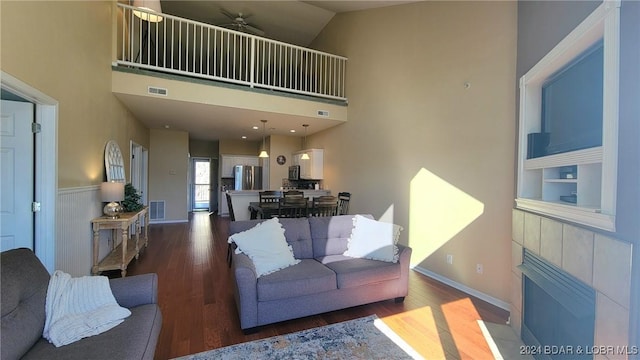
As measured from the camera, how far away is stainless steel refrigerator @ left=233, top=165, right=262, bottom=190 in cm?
862

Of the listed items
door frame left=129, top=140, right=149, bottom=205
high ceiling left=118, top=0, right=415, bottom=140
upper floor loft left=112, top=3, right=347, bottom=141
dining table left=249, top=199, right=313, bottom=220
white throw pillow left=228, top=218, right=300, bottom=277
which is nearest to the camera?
white throw pillow left=228, top=218, right=300, bottom=277

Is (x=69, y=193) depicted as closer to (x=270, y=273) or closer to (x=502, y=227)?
(x=270, y=273)

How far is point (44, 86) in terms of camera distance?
91.7 inches

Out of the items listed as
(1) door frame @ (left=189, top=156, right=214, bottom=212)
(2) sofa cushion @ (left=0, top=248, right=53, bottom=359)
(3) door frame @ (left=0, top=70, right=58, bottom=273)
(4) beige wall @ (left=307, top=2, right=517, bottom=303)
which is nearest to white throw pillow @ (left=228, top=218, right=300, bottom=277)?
(2) sofa cushion @ (left=0, top=248, right=53, bottom=359)

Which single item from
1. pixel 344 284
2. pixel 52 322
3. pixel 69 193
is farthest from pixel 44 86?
pixel 344 284

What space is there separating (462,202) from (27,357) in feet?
12.2

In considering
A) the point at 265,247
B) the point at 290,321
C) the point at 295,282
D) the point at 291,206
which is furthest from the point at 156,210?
the point at 295,282

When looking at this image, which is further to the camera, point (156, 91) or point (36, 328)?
point (156, 91)

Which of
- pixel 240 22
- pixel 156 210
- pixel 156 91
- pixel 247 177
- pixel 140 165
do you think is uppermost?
pixel 240 22

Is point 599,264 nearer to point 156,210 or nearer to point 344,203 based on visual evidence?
point 344,203

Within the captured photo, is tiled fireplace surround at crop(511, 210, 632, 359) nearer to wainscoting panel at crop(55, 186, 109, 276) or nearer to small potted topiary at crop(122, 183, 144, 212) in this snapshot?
wainscoting panel at crop(55, 186, 109, 276)

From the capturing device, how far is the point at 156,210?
745 centimetres

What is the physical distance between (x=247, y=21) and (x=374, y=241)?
19.6 ft

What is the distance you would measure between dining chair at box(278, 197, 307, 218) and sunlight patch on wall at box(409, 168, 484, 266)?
5.74 ft
